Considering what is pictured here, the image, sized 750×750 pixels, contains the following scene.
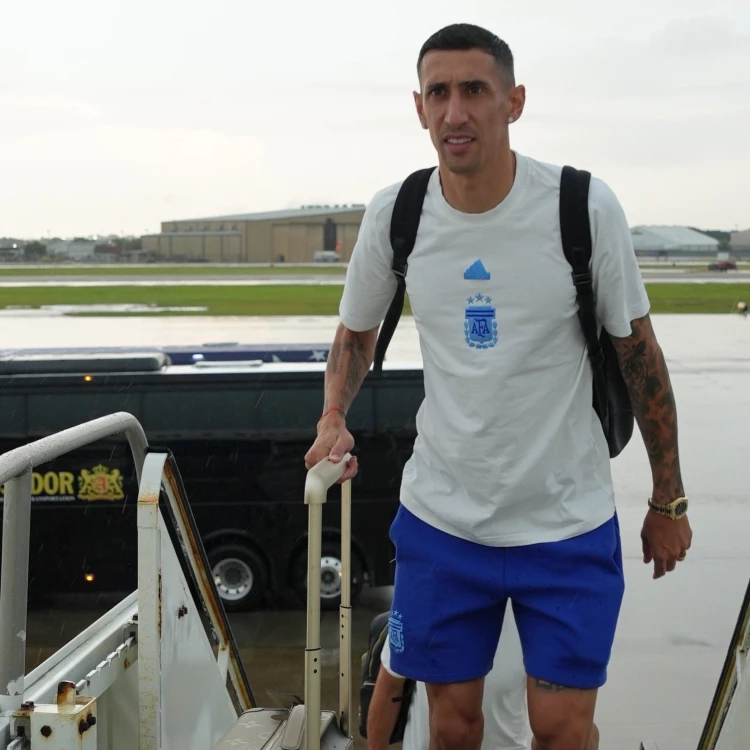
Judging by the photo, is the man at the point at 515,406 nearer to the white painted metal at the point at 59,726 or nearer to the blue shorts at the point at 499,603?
the blue shorts at the point at 499,603

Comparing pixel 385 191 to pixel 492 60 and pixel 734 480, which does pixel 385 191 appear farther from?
pixel 734 480

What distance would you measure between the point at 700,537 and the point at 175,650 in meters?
8.31

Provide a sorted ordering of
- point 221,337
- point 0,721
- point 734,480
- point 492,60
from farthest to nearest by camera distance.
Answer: point 221,337 < point 734,480 < point 492,60 < point 0,721

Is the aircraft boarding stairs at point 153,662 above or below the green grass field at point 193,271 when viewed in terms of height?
below

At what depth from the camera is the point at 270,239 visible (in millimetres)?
119312

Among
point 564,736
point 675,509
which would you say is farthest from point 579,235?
point 564,736

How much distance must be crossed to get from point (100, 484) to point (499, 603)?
18.8 ft

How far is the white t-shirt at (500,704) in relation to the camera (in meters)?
2.88

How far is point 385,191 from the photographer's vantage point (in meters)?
2.69

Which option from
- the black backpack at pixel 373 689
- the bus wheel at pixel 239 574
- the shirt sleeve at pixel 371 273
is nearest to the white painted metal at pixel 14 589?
the shirt sleeve at pixel 371 273

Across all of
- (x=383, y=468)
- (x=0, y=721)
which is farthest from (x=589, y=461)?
(x=383, y=468)

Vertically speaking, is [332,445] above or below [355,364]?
below

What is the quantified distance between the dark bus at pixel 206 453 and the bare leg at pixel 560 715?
530cm

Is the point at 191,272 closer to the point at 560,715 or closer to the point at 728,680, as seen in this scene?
the point at 728,680
